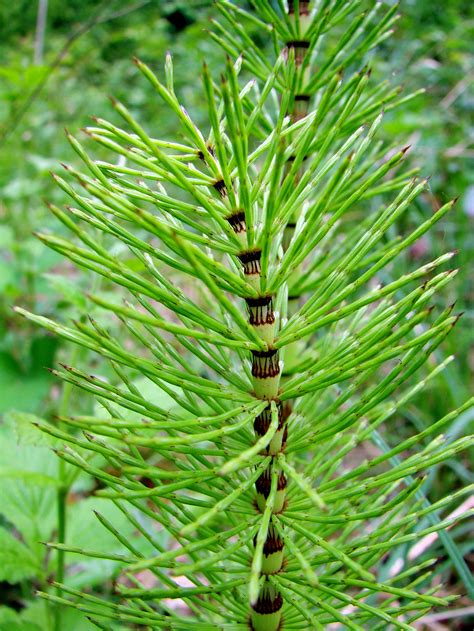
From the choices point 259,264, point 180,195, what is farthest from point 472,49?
point 259,264

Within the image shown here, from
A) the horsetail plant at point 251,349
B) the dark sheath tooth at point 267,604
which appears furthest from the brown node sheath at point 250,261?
the dark sheath tooth at point 267,604

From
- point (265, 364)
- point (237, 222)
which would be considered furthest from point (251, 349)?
point (237, 222)

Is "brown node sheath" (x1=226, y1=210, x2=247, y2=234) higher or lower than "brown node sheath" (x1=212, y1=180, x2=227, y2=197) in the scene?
lower

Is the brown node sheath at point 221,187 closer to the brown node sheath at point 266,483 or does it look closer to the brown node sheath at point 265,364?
the brown node sheath at point 265,364

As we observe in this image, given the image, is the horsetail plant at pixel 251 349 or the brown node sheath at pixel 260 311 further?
the brown node sheath at pixel 260 311

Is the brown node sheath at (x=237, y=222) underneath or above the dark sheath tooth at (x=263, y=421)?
above

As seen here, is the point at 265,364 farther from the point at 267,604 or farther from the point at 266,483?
the point at 267,604

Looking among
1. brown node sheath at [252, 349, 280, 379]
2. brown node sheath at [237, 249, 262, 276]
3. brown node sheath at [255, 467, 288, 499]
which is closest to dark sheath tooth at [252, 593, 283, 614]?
brown node sheath at [255, 467, 288, 499]

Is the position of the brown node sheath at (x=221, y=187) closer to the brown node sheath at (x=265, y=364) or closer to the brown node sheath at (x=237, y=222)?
the brown node sheath at (x=237, y=222)

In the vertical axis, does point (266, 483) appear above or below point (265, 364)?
below

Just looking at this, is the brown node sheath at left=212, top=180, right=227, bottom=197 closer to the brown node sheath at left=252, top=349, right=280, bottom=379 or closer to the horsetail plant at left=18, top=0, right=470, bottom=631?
the horsetail plant at left=18, top=0, right=470, bottom=631

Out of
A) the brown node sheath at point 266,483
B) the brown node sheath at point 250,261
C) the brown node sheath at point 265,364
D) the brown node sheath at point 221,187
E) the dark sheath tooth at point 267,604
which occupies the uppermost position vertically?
the brown node sheath at point 221,187
